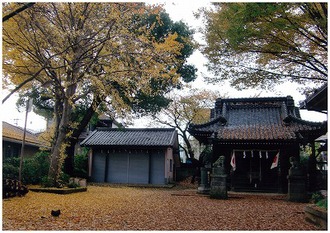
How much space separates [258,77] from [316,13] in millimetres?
3614

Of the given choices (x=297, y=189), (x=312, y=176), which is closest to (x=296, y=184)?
(x=297, y=189)

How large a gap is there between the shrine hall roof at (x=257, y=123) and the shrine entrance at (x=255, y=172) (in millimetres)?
1136

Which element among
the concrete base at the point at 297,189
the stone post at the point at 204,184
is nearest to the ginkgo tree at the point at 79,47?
the stone post at the point at 204,184

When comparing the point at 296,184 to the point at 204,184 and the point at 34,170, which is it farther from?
the point at 34,170

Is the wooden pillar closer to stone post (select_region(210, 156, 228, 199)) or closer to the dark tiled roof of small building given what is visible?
stone post (select_region(210, 156, 228, 199))

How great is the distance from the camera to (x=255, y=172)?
1686 cm

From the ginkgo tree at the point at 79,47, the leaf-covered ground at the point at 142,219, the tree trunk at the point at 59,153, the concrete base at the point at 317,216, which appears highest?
the ginkgo tree at the point at 79,47

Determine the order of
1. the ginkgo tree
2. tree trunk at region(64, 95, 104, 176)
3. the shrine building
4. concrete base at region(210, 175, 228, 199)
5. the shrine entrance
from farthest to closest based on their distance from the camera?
tree trunk at region(64, 95, 104, 176) < the shrine entrance < the shrine building < concrete base at region(210, 175, 228, 199) < the ginkgo tree

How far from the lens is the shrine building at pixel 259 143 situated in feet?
51.4

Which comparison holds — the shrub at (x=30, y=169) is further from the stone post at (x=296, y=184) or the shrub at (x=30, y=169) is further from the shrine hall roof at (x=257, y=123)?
the stone post at (x=296, y=184)

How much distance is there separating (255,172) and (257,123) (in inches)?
114

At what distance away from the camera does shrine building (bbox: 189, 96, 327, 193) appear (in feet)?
51.4

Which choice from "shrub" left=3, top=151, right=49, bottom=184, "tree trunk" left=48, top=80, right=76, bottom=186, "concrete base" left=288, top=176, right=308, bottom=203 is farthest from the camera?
"shrub" left=3, top=151, right=49, bottom=184

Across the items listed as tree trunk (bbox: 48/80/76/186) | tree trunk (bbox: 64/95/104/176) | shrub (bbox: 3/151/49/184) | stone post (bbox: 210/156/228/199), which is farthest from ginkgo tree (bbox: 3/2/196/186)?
stone post (bbox: 210/156/228/199)
